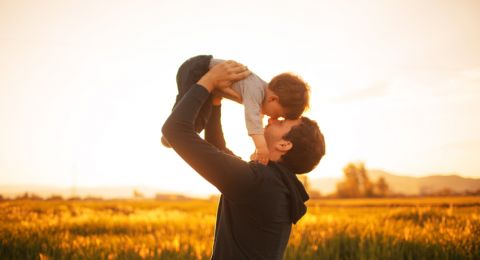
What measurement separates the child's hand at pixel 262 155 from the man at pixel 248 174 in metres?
0.04

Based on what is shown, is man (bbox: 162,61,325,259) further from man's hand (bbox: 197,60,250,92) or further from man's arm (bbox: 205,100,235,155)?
man's arm (bbox: 205,100,235,155)

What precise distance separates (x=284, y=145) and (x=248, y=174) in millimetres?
531

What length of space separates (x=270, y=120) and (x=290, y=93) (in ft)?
0.98

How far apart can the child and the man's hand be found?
1.70ft

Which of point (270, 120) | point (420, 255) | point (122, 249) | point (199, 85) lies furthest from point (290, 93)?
point (420, 255)

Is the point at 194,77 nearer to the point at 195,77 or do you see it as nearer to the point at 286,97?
the point at 195,77

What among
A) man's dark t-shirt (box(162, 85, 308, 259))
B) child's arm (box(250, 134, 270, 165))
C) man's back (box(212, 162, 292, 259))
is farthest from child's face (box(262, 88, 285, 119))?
man's back (box(212, 162, 292, 259))

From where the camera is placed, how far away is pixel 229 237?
2.50 m

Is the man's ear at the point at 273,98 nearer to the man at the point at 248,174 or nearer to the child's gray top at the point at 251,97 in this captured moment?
the child's gray top at the point at 251,97

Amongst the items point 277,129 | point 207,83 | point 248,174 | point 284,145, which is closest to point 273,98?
point 277,129

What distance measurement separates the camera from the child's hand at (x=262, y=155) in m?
2.84

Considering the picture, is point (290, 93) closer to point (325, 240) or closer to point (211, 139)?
point (211, 139)

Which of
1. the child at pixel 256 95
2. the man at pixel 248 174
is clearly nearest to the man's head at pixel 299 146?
the man at pixel 248 174

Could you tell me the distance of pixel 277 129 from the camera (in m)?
3.00
